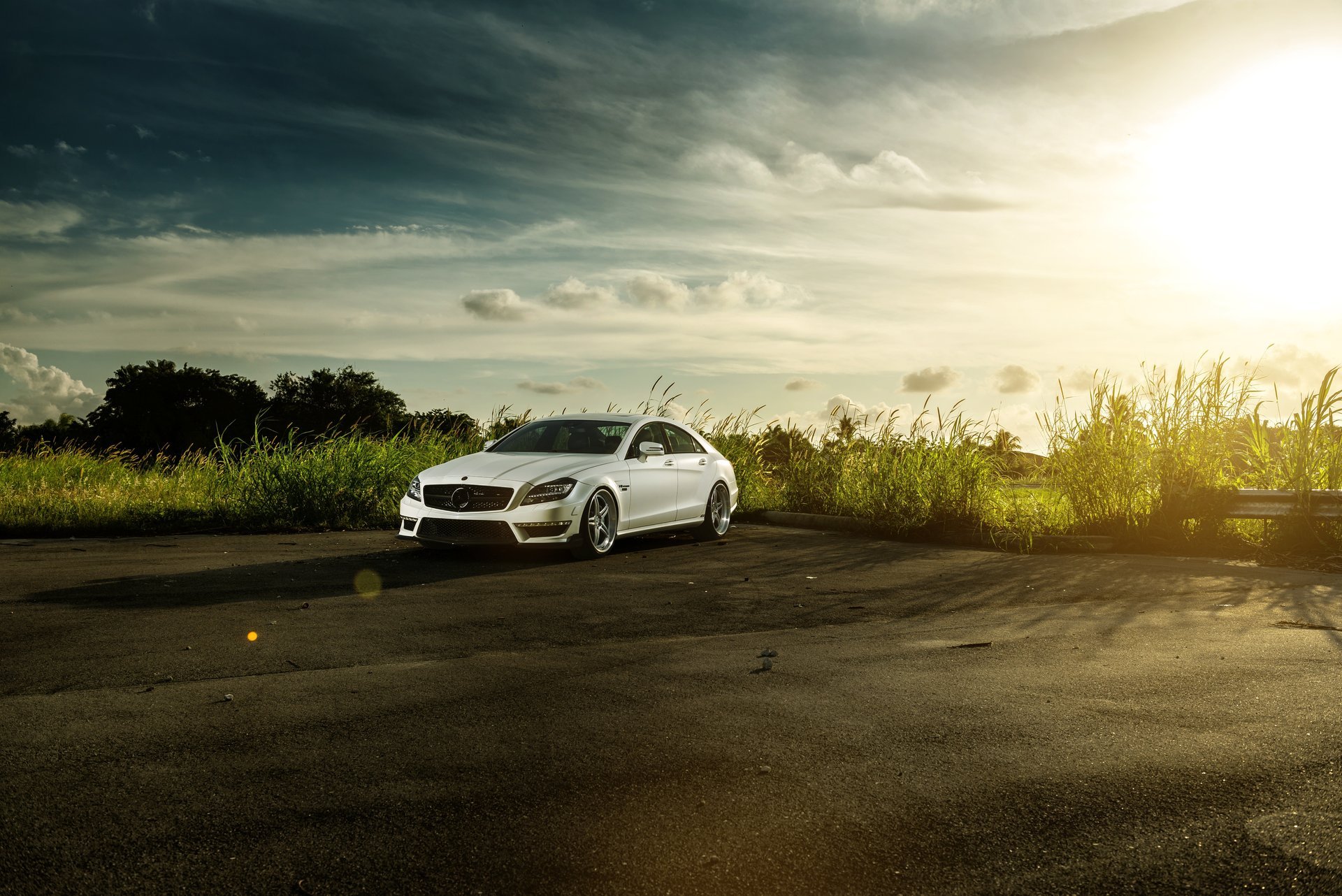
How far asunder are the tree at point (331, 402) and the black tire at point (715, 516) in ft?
181

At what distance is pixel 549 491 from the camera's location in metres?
10.3

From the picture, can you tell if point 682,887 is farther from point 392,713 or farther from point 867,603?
point 867,603

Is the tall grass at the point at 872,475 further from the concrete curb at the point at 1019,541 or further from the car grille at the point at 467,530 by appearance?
the car grille at the point at 467,530

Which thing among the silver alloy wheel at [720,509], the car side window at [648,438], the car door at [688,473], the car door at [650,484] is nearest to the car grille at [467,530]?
the car door at [650,484]

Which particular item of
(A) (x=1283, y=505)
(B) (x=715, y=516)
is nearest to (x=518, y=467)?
(B) (x=715, y=516)

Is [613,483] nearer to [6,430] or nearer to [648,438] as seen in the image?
[648,438]

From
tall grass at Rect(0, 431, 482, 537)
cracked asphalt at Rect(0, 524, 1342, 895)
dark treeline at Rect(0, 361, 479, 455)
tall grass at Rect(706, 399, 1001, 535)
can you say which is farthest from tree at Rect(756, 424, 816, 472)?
dark treeline at Rect(0, 361, 479, 455)

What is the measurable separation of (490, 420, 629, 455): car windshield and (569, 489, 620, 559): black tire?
0.71m

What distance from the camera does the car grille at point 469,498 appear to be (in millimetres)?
10219

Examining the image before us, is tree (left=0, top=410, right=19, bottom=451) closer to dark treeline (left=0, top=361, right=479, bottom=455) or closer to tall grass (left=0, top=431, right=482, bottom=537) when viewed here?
dark treeline (left=0, top=361, right=479, bottom=455)

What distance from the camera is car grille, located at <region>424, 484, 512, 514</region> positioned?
10.2 m

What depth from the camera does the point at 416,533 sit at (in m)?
10.5

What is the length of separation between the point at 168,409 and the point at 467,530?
61.4 m

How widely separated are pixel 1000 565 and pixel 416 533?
5987 millimetres
